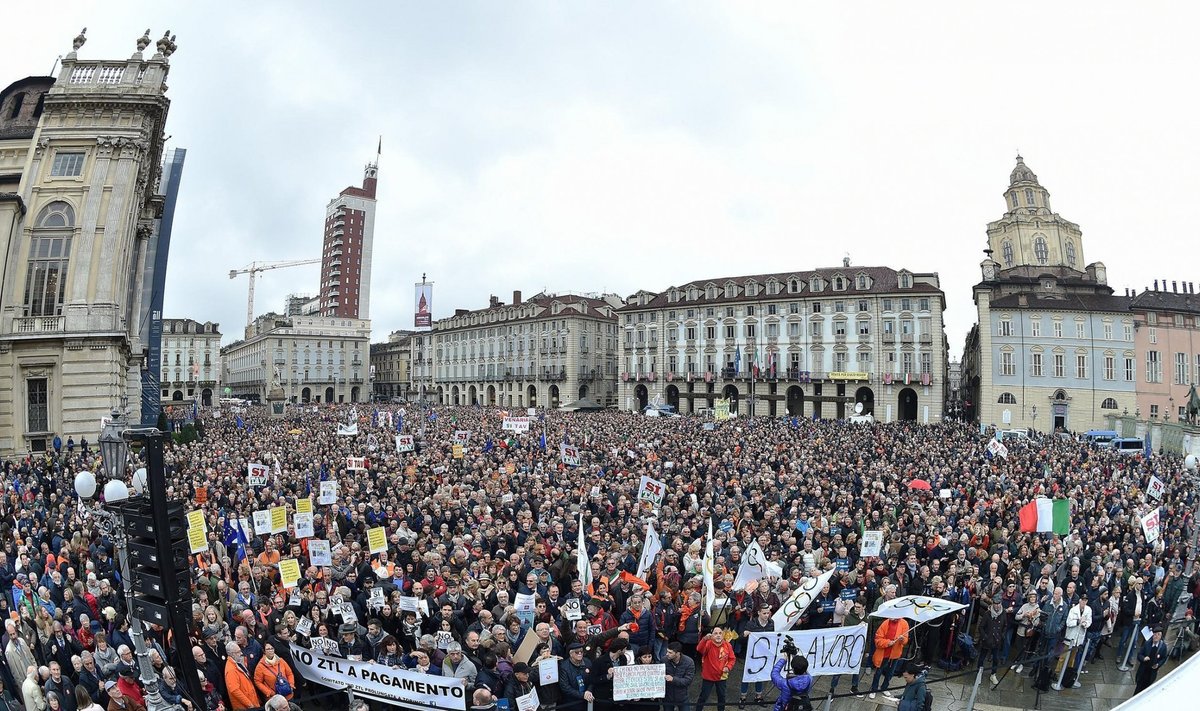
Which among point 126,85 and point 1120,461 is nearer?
point 1120,461

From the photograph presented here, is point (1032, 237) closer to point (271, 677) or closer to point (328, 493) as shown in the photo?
point (328, 493)

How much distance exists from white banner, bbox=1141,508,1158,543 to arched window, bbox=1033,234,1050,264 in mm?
72727

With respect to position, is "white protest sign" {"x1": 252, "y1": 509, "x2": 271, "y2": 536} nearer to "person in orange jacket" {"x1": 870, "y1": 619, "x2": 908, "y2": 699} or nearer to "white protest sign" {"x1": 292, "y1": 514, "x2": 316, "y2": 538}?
"white protest sign" {"x1": 292, "y1": 514, "x2": 316, "y2": 538}

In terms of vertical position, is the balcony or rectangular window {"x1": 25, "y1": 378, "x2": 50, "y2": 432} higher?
the balcony

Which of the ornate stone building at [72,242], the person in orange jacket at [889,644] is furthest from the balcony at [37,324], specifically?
the person in orange jacket at [889,644]

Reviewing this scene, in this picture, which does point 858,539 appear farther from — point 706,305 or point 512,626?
point 706,305

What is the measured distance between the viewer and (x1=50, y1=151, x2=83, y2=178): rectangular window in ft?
94.0

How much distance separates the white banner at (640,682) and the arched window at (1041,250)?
8216cm

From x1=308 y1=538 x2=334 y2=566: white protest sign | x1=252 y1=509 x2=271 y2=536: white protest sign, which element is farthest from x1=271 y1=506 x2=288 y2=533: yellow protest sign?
x1=308 y1=538 x2=334 y2=566: white protest sign

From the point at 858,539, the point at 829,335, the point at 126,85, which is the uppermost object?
the point at 126,85

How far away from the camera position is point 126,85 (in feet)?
95.2

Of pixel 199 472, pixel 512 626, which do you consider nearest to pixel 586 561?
pixel 512 626

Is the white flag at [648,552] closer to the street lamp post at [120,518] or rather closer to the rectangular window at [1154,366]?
the street lamp post at [120,518]

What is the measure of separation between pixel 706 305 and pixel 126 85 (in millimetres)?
52978
